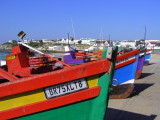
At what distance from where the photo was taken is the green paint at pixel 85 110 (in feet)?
12.2

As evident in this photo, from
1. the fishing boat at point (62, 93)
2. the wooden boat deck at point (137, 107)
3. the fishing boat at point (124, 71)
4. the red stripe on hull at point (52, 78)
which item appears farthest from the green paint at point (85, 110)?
the fishing boat at point (124, 71)

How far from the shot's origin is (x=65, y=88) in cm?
364

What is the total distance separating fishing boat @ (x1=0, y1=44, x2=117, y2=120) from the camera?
3502 millimetres

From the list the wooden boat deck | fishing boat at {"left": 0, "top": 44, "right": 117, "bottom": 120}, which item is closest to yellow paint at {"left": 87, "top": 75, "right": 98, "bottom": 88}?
fishing boat at {"left": 0, "top": 44, "right": 117, "bottom": 120}

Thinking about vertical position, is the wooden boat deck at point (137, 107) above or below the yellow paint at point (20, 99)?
below

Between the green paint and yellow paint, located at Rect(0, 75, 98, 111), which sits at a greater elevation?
yellow paint, located at Rect(0, 75, 98, 111)

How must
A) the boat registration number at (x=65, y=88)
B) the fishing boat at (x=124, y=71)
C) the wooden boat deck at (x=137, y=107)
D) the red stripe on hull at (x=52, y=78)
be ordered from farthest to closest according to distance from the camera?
the fishing boat at (x=124, y=71), the wooden boat deck at (x=137, y=107), the boat registration number at (x=65, y=88), the red stripe on hull at (x=52, y=78)

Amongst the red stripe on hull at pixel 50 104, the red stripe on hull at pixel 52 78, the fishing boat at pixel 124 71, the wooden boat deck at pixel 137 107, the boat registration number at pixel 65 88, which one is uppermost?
the red stripe on hull at pixel 52 78

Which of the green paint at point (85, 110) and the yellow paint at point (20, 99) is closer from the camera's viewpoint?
the yellow paint at point (20, 99)

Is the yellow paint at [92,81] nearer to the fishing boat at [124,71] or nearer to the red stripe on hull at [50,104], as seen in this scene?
the red stripe on hull at [50,104]

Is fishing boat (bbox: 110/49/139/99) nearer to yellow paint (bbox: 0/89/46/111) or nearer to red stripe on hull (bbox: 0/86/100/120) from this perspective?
red stripe on hull (bbox: 0/86/100/120)

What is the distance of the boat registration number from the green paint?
0.25m

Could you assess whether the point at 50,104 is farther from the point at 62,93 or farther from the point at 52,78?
the point at 52,78

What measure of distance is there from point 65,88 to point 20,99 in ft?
2.27
